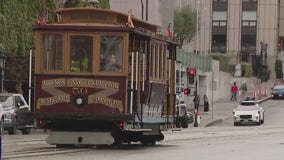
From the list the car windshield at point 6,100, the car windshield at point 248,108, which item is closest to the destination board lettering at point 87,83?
the car windshield at point 6,100

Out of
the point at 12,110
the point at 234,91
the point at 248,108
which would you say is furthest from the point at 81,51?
the point at 234,91

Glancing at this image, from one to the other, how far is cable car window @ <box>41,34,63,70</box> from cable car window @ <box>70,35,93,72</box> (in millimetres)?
311

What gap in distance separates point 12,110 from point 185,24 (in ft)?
205

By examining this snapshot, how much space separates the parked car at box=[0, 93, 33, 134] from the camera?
30219mm

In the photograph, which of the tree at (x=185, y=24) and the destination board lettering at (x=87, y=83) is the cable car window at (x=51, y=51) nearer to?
the destination board lettering at (x=87, y=83)

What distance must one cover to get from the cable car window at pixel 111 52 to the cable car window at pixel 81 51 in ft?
0.99

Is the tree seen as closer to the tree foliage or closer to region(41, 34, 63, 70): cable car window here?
the tree foliage

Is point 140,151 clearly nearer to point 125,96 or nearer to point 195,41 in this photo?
point 125,96

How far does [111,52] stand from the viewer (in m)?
18.7

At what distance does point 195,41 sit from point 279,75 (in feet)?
37.6

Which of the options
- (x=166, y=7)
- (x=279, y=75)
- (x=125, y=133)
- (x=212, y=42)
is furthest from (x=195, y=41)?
(x=125, y=133)

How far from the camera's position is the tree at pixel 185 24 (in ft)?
299

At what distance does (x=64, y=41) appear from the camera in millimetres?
18703

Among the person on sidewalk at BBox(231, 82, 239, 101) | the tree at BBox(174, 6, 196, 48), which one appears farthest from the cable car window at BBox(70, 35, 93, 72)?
the tree at BBox(174, 6, 196, 48)
